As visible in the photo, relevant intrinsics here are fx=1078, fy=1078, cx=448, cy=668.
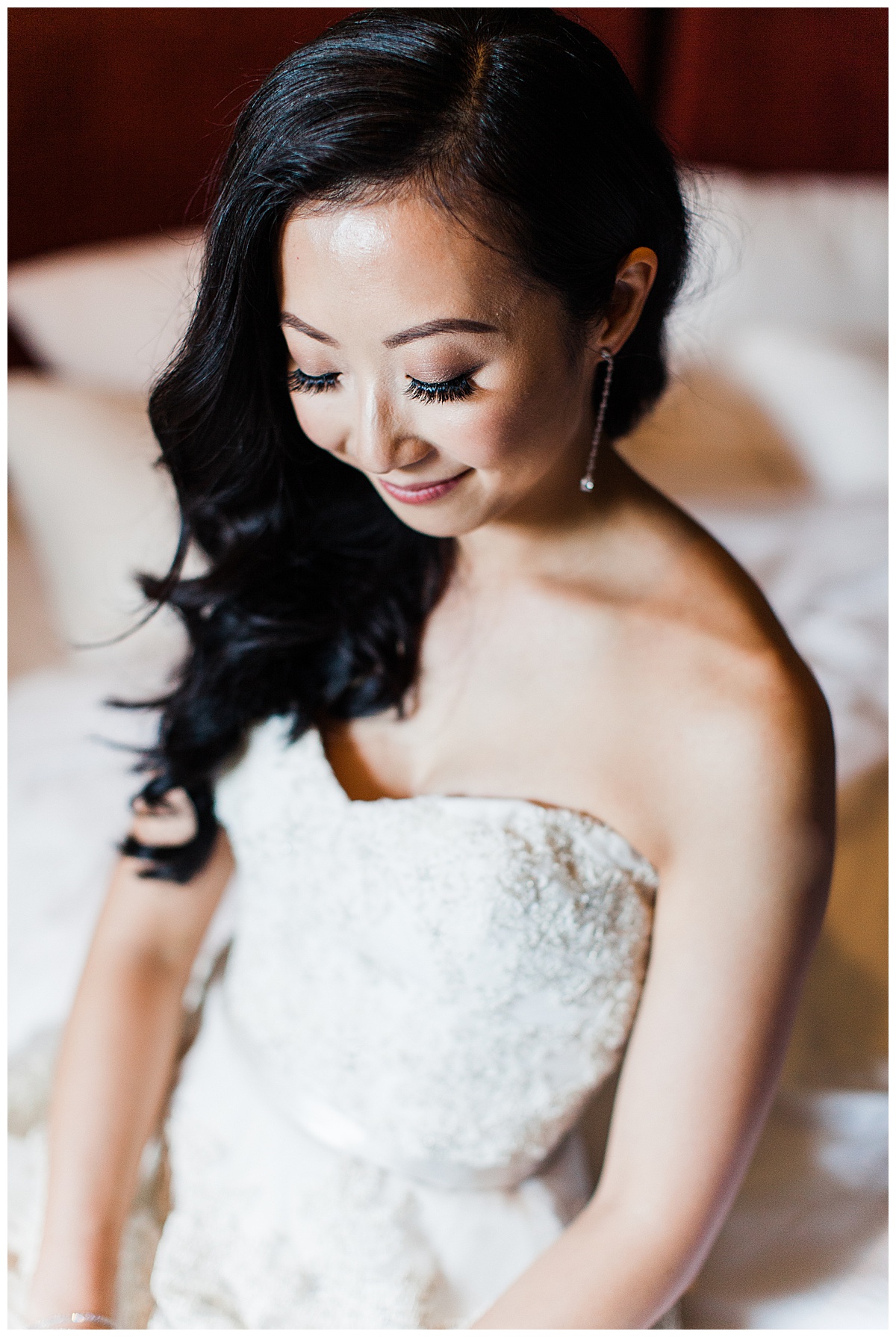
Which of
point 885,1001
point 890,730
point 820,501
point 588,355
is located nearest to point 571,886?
point 588,355

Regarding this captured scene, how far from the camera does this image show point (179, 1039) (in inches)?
42.6

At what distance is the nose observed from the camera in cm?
67

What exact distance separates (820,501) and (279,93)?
1.58 metres

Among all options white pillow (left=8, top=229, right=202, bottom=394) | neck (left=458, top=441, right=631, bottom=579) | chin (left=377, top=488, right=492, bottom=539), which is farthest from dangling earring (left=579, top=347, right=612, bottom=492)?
white pillow (left=8, top=229, right=202, bottom=394)

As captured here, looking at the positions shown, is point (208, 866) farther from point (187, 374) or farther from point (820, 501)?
point (820, 501)

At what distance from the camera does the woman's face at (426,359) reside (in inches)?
24.5

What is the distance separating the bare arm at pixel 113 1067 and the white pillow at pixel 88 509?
61 centimetres

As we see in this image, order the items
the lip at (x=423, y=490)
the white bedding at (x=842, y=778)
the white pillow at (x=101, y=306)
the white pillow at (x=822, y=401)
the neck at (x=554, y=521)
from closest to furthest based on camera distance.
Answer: the lip at (x=423, y=490) → the neck at (x=554, y=521) → the white bedding at (x=842, y=778) → the white pillow at (x=101, y=306) → the white pillow at (x=822, y=401)

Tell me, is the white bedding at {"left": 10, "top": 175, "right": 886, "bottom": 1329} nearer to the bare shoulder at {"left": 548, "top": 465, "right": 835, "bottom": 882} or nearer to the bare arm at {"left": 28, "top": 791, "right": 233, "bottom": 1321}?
the bare arm at {"left": 28, "top": 791, "right": 233, "bottom": 1321}

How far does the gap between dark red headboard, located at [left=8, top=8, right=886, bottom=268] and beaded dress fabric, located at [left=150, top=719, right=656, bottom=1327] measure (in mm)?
914

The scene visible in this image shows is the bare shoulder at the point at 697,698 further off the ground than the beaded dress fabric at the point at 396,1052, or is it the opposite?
the bare shoulder at the point at 697,698

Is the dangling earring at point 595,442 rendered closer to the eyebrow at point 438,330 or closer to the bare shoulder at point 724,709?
the bare shoulder at point 724,709

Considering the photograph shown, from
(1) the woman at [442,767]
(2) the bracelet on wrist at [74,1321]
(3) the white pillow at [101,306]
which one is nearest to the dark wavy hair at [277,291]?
(1) the woman at [442,767]

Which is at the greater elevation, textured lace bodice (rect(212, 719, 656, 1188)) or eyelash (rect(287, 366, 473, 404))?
eyelash (rect(287, 366, 473, 404))
